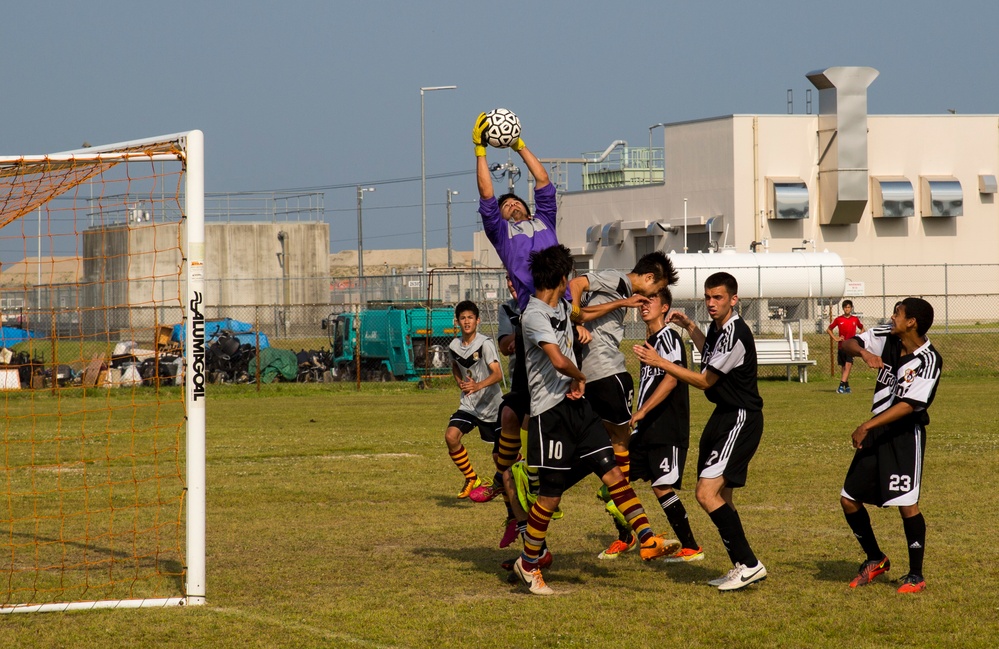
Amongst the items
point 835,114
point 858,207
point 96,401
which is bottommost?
point 96,401

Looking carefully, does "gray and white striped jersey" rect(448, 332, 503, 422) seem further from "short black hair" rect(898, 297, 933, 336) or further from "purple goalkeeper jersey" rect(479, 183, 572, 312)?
"short black hair" rect(898, 297, 933, 336)

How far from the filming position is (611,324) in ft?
27.4

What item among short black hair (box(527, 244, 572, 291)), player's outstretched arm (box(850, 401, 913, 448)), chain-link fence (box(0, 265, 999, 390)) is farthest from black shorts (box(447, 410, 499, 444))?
chain-link fence (box(0, 265, 999, 390))

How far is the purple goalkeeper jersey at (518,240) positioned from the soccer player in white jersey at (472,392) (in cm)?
283

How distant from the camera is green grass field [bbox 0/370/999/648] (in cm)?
630

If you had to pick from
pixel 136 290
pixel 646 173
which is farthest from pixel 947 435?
pixel 646 173

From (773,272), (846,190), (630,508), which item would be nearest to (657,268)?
(630,508)

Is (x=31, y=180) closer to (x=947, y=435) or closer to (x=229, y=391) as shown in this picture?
(x=947, y=435)

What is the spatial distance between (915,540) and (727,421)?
139 centimetres

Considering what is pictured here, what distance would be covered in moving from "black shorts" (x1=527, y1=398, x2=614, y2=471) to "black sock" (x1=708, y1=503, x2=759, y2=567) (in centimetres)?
76

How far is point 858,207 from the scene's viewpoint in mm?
45188

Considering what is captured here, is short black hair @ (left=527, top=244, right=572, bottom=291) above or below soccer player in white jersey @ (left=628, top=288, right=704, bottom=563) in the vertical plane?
above

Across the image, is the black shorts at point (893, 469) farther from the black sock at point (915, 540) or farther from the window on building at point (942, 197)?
the window on building at point (942, 197)

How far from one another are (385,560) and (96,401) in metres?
18.6
